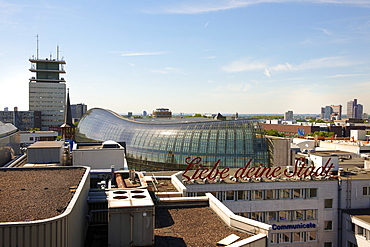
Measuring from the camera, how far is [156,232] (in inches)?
778

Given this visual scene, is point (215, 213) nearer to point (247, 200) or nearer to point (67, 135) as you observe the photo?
point (247, 200)

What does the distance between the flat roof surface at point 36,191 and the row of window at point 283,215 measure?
28556 mm

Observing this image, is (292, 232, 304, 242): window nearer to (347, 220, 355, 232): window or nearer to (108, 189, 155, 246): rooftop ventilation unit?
(347, 220, 355, 232): window

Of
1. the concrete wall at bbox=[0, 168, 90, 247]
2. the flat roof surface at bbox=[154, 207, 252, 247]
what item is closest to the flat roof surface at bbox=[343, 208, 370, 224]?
the flat roof surface at bbox=[154, 207, 252, 247]

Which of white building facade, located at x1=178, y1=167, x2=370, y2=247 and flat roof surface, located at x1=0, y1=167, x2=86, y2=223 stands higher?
flat roof surface, located at x1=0, y1=167, x2=86, y2=223

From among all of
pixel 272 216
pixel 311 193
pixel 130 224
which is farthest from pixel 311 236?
pixel 130 224

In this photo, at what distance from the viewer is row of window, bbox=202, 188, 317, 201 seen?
4603cm

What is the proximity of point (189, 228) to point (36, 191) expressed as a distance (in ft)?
28.4

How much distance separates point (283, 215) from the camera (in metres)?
47.7

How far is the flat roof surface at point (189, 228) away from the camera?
18.5 meters

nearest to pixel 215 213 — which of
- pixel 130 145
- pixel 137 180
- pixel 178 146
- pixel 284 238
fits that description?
pixel 137 180

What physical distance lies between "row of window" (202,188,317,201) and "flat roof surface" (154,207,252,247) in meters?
22.1

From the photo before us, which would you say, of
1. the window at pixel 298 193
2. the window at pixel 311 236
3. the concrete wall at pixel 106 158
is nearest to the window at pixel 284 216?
the window at pixel 298 193

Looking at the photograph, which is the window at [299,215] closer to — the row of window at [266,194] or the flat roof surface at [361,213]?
the row of window at [266,194]
